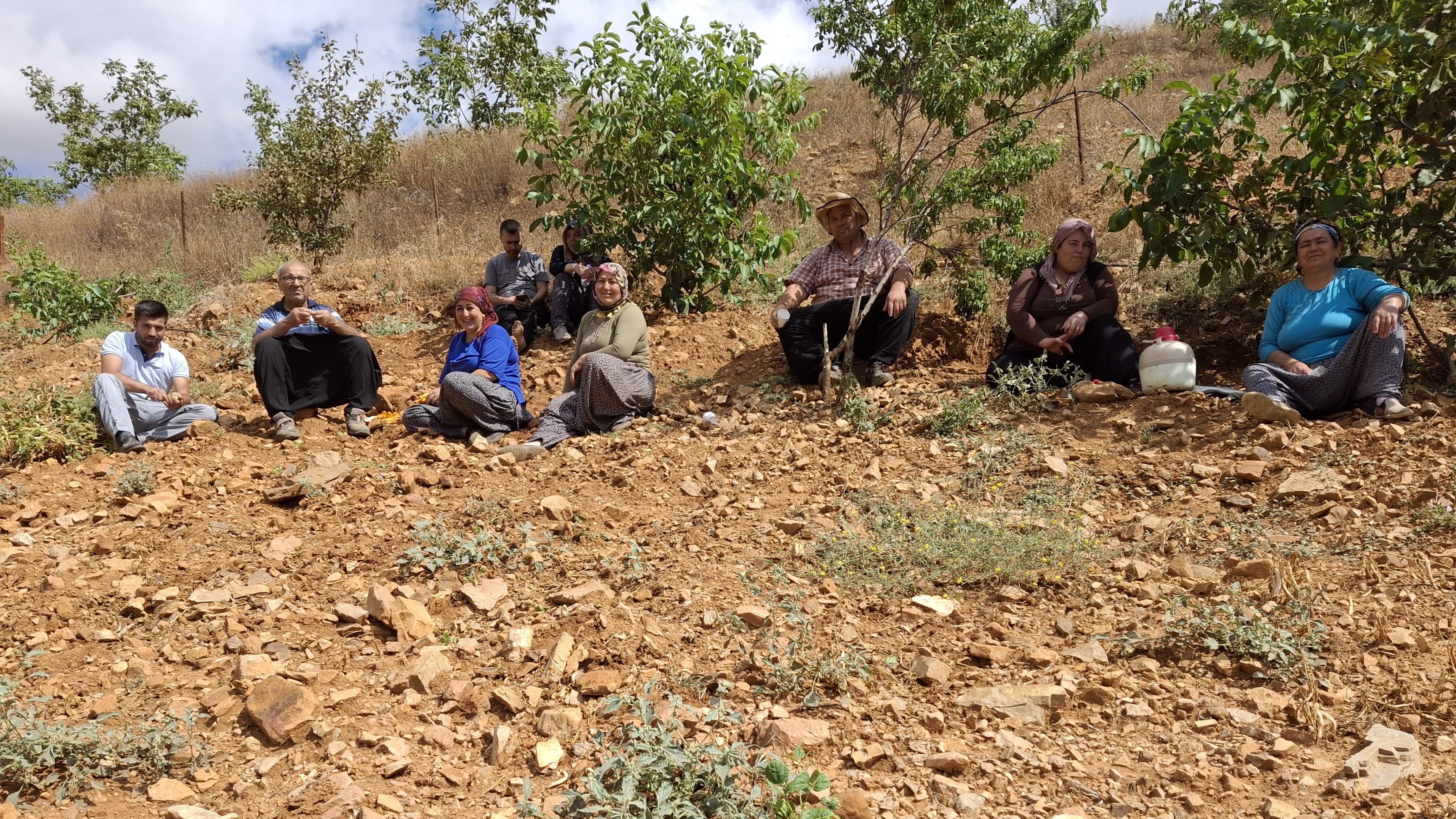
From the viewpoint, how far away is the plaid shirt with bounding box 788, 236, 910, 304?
5.34m

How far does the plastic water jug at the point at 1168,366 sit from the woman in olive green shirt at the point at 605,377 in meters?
2.52

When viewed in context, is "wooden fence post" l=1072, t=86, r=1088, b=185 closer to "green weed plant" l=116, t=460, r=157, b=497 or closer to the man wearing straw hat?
the man wearing straw hat

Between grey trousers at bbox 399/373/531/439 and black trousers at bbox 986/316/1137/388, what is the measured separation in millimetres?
2535

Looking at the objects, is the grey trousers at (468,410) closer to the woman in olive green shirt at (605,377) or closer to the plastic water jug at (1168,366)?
the woman in olive green shirt at (605,377)

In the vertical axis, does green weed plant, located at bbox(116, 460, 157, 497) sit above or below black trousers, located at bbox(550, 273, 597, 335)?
below

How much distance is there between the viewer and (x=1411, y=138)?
4.66 metres

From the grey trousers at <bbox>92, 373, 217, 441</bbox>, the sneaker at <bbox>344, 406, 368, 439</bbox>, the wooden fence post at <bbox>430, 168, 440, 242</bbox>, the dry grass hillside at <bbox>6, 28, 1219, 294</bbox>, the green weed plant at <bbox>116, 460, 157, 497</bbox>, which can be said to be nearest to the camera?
the green weed plant at <bbox>116, 460, 157, 497</bbox>

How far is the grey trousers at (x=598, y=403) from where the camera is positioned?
16.4ft

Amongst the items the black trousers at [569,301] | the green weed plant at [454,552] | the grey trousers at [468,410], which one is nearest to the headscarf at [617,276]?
the grey trousers at [468,410]

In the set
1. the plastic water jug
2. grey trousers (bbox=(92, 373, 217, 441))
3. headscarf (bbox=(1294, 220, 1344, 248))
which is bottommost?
the plastic water jug

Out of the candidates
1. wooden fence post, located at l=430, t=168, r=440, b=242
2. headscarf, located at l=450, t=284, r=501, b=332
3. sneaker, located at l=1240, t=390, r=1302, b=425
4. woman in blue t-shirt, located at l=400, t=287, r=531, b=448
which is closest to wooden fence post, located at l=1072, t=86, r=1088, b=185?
sneaker, located at l=1240, t=390, r=1302, b=425

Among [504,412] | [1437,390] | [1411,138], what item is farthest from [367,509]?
[1411,138]

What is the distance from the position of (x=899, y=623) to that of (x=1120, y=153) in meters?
9.65

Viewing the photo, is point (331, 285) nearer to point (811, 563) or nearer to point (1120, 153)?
point (811, 563)
